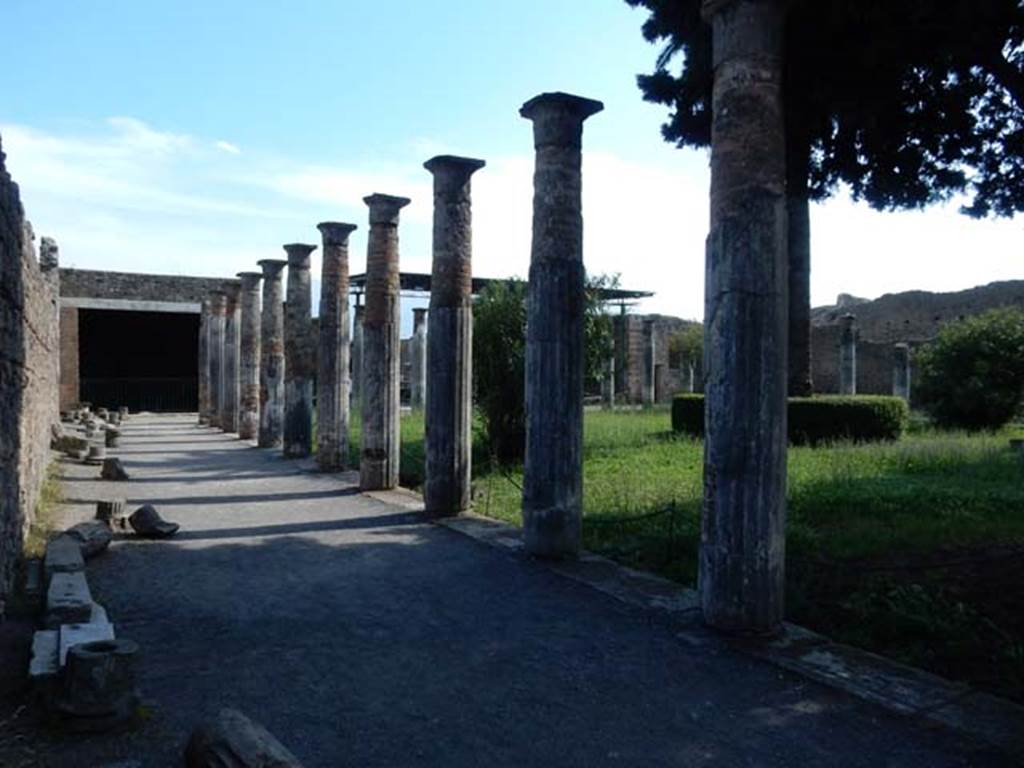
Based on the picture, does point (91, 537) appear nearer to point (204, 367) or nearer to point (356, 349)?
point (204, 367)

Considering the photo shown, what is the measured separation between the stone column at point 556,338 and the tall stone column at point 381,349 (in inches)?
165

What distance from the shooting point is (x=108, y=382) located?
99.7ft

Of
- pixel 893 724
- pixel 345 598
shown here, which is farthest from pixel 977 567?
pixel 345 598

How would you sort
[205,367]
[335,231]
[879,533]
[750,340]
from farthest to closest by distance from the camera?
[205,367], [335,231], [879,533], [750,340]

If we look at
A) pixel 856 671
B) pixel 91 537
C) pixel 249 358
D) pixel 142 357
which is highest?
pixel 142 357

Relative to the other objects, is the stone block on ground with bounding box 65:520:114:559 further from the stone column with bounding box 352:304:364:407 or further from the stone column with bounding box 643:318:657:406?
the stone column with bounding box 643:318:657:406

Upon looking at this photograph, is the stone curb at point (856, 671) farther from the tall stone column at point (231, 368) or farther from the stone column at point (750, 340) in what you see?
the tall stone column at point (231, 368)

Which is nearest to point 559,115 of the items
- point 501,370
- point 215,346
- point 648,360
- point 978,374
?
point 501,370

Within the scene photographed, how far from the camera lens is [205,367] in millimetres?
26172

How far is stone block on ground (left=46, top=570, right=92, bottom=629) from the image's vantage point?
14.6ft

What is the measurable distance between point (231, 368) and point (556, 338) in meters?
17.0

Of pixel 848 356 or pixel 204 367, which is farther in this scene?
pixel 204 367

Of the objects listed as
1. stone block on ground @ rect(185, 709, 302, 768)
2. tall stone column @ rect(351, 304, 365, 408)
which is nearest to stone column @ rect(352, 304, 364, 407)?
tall stone column @ rect(351, 304, 365, 408)

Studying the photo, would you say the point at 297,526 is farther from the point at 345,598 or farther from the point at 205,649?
the point at 205,649
